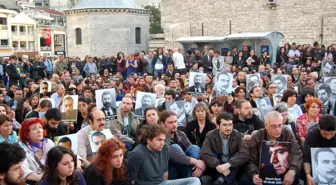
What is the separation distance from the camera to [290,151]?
645 centimetres

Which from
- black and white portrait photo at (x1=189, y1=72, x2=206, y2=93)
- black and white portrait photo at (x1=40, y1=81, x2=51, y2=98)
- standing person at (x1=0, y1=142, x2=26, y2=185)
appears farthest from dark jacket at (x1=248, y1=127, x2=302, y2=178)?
black and white portrait photo at (x1=40, y1=81, x2=51, y2=98)

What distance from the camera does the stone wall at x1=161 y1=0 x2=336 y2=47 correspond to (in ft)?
92.7

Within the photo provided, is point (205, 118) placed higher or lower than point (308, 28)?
lower

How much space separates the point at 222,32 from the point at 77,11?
13.9 metres

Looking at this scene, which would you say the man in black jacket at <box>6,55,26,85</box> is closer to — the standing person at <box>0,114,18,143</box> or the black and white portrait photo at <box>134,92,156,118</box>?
the black and white portrait photo at <box>134,92,156,118</box>

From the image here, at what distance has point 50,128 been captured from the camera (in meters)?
7.31

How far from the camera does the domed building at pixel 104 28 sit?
3794 centimetres

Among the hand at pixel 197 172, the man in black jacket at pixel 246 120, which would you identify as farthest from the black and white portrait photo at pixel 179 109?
the hand at pixel 197 172

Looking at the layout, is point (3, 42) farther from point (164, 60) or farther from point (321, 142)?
point (321, 142)

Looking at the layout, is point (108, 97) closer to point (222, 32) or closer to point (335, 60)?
point (335, 60)

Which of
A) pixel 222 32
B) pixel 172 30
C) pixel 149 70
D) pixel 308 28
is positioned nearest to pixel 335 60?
pixel 149 70

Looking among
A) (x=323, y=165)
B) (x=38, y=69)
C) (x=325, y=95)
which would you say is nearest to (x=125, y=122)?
(x=323, y=165)

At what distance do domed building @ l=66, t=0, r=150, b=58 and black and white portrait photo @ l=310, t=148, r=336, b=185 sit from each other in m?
33.5

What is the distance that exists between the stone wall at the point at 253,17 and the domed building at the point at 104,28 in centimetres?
312
